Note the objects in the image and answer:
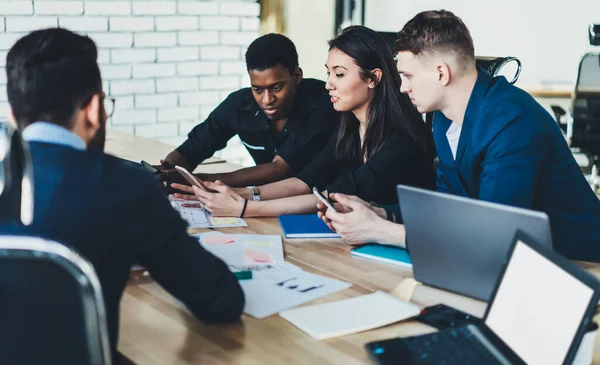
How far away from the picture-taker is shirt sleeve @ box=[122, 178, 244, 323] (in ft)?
3.78

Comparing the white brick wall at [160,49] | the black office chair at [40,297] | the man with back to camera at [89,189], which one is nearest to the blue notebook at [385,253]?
the man with back to camera at [89,189]

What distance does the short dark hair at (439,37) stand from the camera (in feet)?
6.03

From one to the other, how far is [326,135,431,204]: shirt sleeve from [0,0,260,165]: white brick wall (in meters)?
2.01

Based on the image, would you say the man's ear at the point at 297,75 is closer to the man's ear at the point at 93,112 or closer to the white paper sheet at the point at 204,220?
the white paper sheet at the point at 204,220

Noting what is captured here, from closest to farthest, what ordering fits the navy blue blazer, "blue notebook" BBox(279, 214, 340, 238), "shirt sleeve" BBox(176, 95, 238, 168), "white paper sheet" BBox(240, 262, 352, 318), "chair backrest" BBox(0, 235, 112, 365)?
"chair backrest" BBox(0, 235, 112, 365) < "white paper sheet" BBox(240, 262, 352, 318) < the navy blue blazer < "blue notebook" BBox(279, 214, 340, 238) < "shirt sleeve" BBox(176, 95, 238, 168)

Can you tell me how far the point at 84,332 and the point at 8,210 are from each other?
0.22 metres

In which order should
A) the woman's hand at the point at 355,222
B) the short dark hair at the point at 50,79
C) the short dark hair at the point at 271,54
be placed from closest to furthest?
the short dark hair at the point at 50,79
the woman's hand at the point at 355,222
the short dark hair at the point at 271,54

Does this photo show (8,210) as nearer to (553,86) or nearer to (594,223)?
(594,223)

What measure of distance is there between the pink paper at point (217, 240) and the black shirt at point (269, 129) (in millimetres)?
926

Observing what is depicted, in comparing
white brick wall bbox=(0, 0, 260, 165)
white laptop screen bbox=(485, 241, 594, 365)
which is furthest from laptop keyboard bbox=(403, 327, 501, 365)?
white brick wall bbox=(0, 0, 260, 165)

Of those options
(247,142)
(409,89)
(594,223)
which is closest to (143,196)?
(409,89)

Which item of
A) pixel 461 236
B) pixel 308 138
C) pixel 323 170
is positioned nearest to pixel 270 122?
pixel 308 138

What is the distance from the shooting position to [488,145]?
5.71ft

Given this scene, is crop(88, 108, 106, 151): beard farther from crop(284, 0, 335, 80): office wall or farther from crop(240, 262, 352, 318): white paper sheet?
crop(284, 0, 335, 80): office wall
